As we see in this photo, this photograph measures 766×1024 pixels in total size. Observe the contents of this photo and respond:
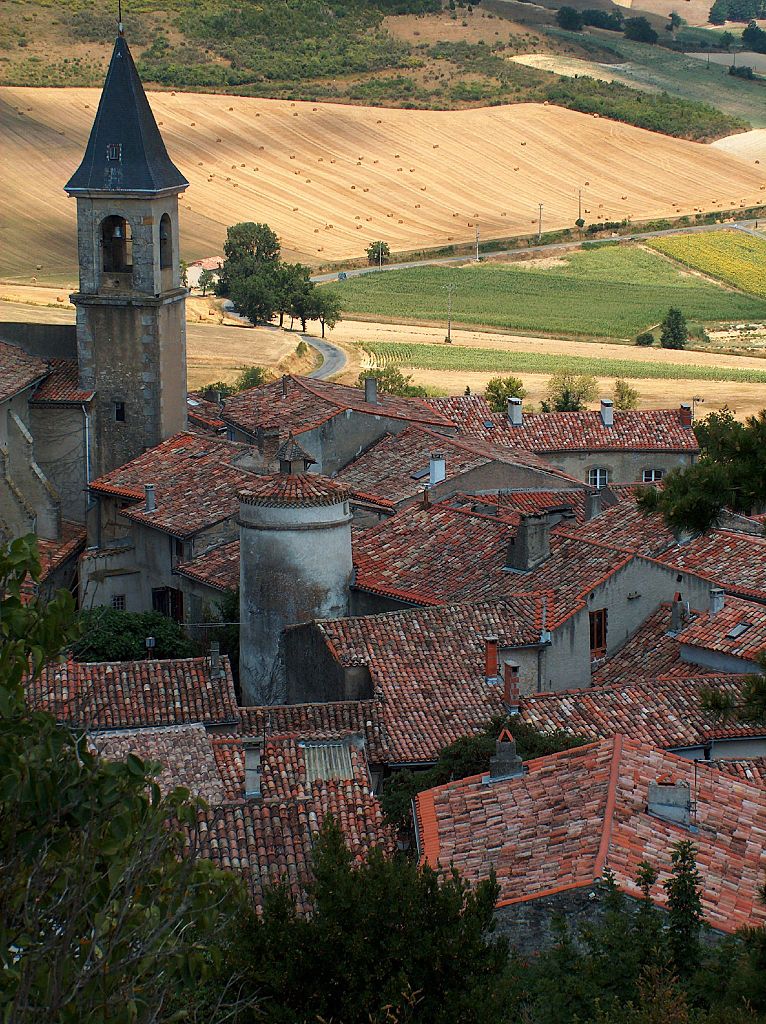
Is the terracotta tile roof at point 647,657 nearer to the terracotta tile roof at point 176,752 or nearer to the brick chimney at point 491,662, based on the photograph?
the brick chimney at point 491,662

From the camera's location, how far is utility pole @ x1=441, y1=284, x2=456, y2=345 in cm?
8992

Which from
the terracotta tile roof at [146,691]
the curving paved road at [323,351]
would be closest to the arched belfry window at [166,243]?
the terracotta tile roof at [146,691]

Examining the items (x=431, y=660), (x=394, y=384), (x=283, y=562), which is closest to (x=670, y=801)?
(x=431, y=660)

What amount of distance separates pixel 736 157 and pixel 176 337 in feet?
344

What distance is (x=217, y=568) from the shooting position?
37.7 metres

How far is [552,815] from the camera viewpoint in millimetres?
21219

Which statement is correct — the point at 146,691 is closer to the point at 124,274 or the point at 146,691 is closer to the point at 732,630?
the point at 732,630

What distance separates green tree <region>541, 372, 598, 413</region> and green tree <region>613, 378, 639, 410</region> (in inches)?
33.0

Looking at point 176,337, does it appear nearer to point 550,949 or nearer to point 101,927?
point 550,949

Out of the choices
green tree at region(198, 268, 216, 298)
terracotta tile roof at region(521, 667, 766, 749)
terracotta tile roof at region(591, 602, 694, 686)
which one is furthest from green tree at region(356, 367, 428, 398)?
terracotta tile roof at region(521, 667, 766, 749)

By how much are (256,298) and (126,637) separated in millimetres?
54019

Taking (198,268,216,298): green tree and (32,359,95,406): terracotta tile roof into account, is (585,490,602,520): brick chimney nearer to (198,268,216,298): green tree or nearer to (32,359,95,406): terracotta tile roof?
(32,359,95,406): terracotta tile roof

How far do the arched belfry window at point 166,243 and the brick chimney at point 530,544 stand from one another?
13876 mm

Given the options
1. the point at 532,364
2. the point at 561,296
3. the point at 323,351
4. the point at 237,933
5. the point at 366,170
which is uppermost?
the point at 237,933
